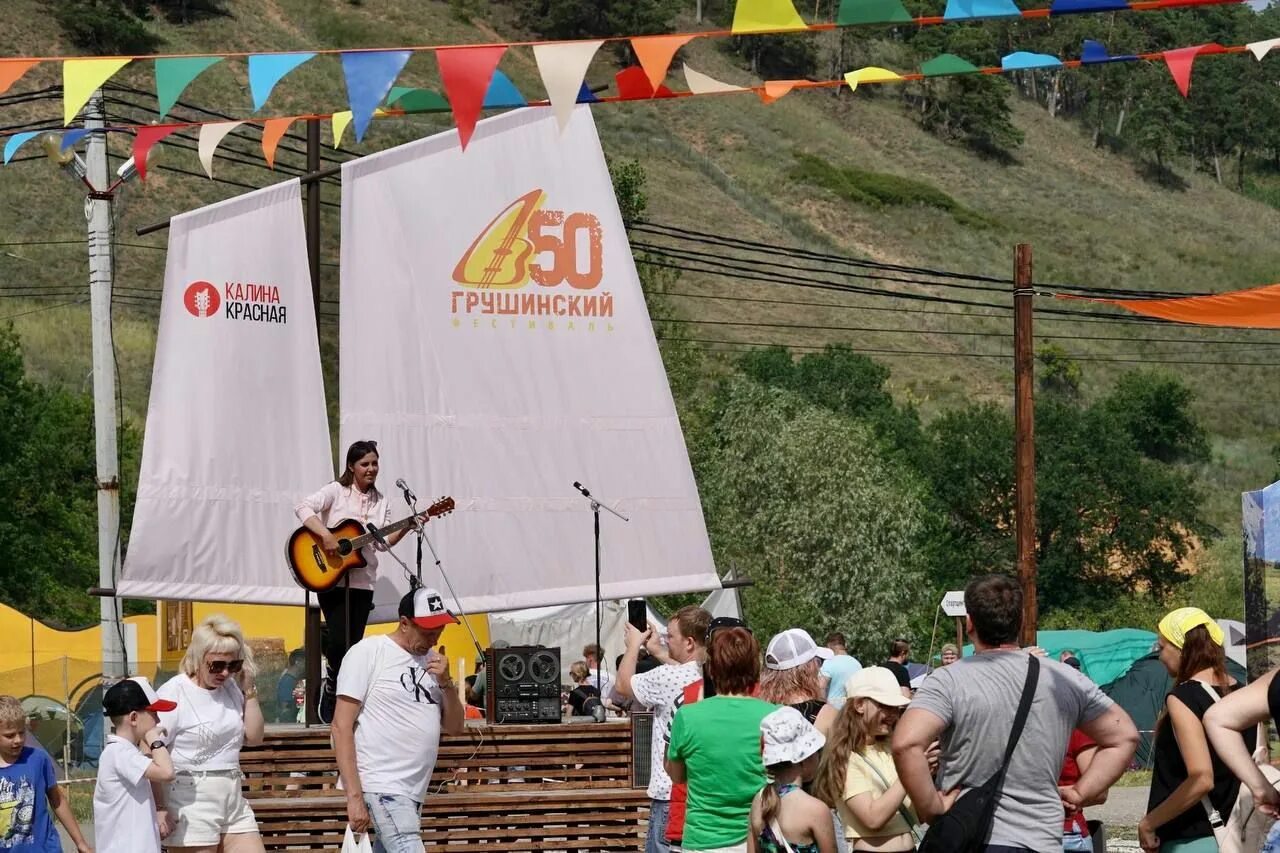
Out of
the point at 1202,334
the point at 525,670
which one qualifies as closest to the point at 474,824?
the point at 525,670

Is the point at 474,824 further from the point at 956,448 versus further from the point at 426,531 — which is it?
the point at 956,448

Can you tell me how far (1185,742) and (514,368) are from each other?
29.6 ft

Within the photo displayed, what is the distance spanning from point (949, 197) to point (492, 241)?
108 m

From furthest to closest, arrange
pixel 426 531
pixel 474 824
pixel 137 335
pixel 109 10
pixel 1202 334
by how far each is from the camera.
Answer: pixel 1202 334 → pixel 109 10 → pixel 137 335 → pixel 426 531 → pixel 474 824

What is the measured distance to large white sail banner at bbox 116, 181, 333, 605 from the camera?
1436 cm

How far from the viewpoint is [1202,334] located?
118 meters

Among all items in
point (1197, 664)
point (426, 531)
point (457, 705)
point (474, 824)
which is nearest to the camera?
point (1197, 664)

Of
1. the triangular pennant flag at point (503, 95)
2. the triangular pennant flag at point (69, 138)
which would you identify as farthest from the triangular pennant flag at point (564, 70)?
the triangular pennant flag at point (69, 138)

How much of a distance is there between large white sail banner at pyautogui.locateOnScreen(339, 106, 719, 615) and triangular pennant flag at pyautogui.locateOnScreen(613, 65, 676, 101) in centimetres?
211

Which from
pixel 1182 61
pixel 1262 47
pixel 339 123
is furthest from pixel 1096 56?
pixel 339 123

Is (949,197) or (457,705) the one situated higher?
(949,197)

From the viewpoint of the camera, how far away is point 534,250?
1549 cm

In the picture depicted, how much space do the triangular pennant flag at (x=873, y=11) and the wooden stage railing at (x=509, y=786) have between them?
4663 mm

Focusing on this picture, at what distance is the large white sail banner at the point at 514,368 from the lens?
48.9 feet
